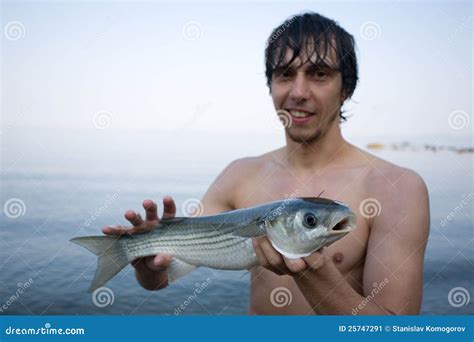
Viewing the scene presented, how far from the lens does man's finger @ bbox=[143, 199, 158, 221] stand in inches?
77.7

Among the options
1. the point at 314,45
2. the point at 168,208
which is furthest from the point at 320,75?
the point at 168,208

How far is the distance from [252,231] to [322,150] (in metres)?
0.74

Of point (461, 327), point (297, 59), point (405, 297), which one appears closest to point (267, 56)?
point (297, 59)

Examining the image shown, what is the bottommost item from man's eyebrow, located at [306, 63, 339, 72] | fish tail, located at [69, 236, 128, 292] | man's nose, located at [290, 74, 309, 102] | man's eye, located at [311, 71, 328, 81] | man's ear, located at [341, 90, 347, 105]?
fish tail, located at [69, 236, 128, 292]

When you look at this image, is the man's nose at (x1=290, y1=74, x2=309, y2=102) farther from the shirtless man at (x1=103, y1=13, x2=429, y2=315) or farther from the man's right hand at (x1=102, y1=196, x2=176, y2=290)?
the man's right hand at (x1=102, y1=196, x2=176, y2=290)

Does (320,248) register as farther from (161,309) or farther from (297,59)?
(161,309)

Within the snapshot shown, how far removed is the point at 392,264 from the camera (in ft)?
6.59

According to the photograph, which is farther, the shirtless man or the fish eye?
the shirtless man

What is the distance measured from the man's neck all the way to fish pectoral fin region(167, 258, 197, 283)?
2.41ft

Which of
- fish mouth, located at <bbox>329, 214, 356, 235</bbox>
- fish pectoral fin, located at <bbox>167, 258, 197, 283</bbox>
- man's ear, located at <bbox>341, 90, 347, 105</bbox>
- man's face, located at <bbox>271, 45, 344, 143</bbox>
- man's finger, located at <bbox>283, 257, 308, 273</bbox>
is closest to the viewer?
Result: fish mouth, located at <bbox>329, 214, 356, 235</bbox>

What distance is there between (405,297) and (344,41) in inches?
47.3

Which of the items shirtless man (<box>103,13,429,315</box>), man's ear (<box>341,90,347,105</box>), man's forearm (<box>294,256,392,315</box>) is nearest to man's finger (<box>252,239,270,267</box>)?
shirtless man (<box>103,13,429,315</box>)

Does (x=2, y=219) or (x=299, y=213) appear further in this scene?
(x=2, y=219)

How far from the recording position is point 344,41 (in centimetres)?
249
